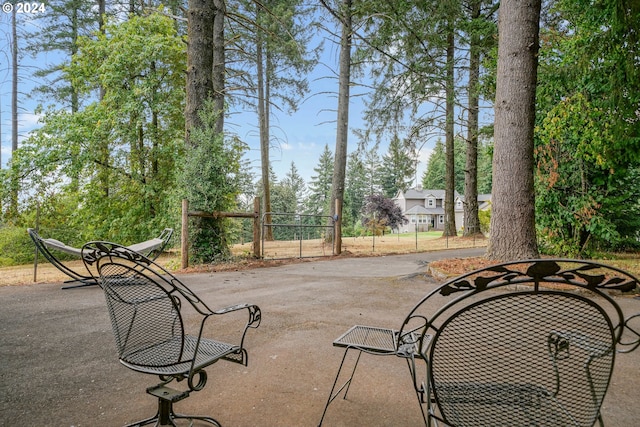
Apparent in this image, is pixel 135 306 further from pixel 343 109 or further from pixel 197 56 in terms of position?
pixel 343 109

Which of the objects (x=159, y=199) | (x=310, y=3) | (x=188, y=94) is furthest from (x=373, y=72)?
(x=159, y=199)

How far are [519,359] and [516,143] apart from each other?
475 centimetres

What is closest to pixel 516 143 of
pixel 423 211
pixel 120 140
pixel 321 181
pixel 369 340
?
pixel 369 340

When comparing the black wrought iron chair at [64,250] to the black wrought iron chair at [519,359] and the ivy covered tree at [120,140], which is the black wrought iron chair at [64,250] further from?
the black wrought iron chair at [519,359]

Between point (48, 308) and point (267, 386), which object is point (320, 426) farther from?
point (48, 308)

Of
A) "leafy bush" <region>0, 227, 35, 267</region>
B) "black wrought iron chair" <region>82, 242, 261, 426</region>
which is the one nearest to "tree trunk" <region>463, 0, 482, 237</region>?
"black wrought iron chair" <region>82, 242, 261, 426</region>

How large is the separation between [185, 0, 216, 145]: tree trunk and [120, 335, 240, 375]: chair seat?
6267 millimetres

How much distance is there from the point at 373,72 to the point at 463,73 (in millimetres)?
3118

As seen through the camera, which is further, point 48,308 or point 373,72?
point 373,72

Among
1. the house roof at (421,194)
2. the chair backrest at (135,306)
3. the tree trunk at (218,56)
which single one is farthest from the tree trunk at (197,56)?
the house roof at (421,194)

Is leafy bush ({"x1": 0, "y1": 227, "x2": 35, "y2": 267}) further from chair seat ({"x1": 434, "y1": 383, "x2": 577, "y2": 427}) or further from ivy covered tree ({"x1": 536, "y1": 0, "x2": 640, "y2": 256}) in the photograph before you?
ivy covered tree ({"x1": 536, "y1": 0, "x2": 640, "y2": 256})

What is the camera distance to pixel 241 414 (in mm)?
1933

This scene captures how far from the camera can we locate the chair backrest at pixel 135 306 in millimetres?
1683

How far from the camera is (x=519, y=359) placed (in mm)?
1259
